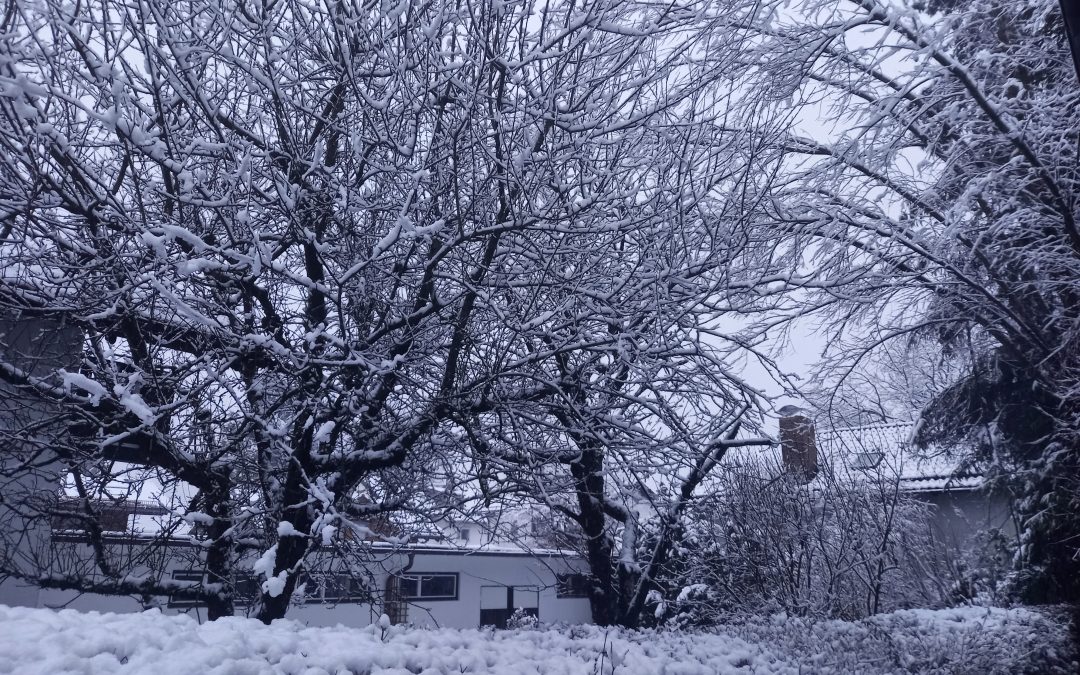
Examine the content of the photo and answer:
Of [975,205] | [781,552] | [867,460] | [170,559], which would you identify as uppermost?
[975,205]

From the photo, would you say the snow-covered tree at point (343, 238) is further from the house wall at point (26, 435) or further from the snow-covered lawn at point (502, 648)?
the snow-covered lawn at point (502, 648)

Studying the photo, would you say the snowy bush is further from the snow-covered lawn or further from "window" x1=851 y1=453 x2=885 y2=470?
the snow-covered lawn

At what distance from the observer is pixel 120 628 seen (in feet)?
10.0

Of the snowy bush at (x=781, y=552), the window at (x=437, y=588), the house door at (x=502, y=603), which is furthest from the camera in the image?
the house door at (x=502, y=603)

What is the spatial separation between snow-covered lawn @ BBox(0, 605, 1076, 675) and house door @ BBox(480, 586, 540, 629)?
51.5 feet

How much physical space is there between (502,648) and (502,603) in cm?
1979

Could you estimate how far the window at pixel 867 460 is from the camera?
35.3ft

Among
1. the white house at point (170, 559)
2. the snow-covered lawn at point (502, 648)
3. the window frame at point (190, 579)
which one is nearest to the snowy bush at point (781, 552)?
the snow-covered lawn at point (502, 648)

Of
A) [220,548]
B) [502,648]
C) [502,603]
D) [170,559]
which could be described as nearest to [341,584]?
[220,548]

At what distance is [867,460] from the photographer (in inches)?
458

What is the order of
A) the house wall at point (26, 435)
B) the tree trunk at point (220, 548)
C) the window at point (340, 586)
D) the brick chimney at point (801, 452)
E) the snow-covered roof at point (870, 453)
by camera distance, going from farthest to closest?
the snow-covered roof at point (870, 453) < the brick chimney at point (801, 452) < the tree trunk at point (220, 548) < the window at point (340, 586) < the house wall at point (26, 435)

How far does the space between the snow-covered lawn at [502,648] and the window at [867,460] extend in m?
2.58

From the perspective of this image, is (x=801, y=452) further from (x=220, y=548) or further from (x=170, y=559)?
(x=170, y=559)

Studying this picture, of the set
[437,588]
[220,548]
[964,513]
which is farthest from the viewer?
[964,513]
